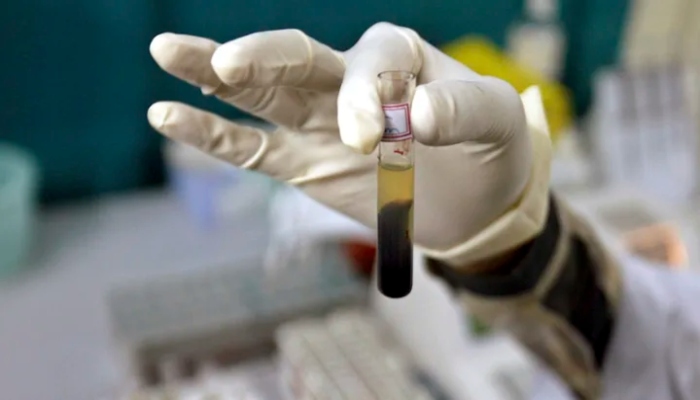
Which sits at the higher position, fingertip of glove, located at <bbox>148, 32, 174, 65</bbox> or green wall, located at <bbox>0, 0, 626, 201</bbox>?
fingertip of glove, located at <bbox>148, 32, 174, 65</bbox>

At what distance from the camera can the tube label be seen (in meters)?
0.54

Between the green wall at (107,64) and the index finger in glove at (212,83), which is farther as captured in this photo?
the green wall at (107,64)

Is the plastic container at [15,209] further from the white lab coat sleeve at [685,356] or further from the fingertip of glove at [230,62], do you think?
the white lab coat sleeve at [685,356]

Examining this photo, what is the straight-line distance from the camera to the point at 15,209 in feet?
4.68

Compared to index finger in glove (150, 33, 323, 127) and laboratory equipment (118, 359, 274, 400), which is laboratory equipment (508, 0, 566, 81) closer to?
laboratory equipment (118, 359, 274, 400)

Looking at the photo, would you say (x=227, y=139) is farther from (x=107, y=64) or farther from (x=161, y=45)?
(x=107, y=64)

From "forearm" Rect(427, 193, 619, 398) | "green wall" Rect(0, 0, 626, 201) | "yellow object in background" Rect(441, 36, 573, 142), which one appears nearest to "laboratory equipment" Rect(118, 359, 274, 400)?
"forearm" Rect(427, 193, 619, 398)

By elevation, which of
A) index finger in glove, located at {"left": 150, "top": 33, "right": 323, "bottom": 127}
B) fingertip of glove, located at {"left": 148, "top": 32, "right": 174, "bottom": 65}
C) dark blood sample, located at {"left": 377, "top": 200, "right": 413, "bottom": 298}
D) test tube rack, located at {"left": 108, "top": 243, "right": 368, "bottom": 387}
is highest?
fingertip of glove, located at {"left": 148, "top": 32, "right": 174, "bottom": 65}

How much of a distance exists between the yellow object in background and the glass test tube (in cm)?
104

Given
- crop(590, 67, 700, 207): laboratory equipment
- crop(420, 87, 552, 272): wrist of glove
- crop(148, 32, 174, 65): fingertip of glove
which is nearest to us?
crop(148, 32, 174, 65): fingertip of glove

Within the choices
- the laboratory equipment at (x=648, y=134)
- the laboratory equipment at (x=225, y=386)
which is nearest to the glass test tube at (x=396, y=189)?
the laboratory equipment at (x=225, y=386)

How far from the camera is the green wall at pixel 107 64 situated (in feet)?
4.89

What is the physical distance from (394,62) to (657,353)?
1.73 ft

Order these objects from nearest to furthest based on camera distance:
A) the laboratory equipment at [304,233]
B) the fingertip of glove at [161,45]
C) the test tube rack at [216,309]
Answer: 1. the fingertip of glove at [161,45]
2. the test tube rack at [216,309]
3. the laboratory equipment at [304,233]
